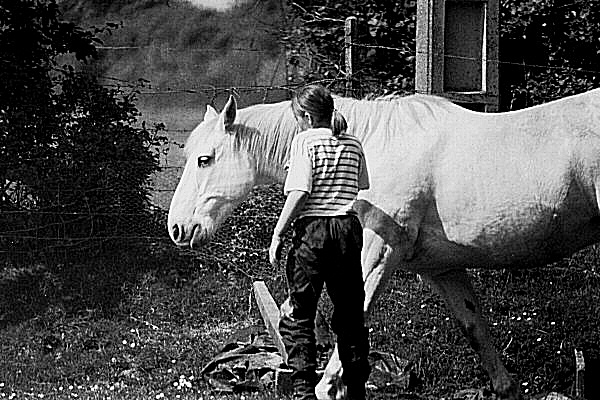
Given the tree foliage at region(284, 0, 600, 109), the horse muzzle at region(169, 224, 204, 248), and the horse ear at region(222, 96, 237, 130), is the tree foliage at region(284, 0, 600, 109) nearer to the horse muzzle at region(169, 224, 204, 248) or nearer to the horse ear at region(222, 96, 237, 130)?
the horse ear at region(222, 96, 237, 130)

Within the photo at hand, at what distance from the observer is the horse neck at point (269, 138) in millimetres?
5176

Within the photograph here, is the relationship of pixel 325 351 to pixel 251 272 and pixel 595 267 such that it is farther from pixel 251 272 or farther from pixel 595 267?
pixel 595 267

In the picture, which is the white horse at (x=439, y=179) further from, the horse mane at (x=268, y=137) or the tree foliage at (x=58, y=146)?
the tree foliage at (x=58, y=146)

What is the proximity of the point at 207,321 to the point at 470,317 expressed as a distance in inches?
98.7

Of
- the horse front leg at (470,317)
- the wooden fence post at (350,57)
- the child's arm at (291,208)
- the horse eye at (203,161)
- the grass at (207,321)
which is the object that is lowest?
the grass at (207,321)

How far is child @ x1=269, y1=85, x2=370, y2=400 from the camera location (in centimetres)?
445

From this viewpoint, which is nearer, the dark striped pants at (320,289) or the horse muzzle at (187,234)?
the dark striped pants at (320,289)

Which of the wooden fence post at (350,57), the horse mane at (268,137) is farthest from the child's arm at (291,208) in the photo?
the wooden fence post at (350,57)

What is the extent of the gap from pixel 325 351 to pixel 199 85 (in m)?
4.06

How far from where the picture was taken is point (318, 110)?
Answer: 454 cm

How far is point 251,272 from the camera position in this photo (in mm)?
7773

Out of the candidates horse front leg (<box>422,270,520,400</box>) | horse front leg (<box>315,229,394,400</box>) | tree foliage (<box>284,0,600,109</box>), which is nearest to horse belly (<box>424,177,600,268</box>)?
horse front leg (<box>315,229,394,400</box>)

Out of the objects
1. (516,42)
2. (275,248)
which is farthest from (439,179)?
(516,42)

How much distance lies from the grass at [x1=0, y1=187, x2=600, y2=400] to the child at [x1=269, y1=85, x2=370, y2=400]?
3.13ft
